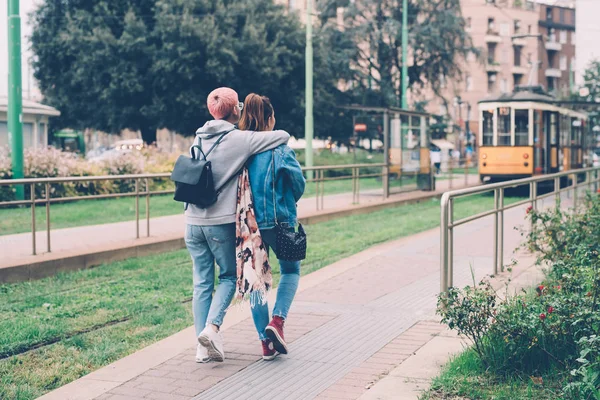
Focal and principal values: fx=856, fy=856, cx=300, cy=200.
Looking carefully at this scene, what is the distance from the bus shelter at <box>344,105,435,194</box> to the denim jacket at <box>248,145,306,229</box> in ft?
53.7

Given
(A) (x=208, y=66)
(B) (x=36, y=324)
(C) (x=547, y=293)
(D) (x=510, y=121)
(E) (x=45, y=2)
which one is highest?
(E) (x=45, y=2)

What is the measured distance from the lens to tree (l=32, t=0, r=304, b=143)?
33.4 metres

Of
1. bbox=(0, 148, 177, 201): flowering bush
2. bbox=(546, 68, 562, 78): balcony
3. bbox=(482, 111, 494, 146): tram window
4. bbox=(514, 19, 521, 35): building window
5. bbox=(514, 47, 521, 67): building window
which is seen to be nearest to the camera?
bbox=(0, 148, 177, 201): flowering bush

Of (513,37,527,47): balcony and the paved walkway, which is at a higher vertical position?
(513,37,527,47): balcony

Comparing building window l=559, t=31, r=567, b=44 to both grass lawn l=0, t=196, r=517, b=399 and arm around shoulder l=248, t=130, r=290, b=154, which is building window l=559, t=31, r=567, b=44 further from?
arm around shoulder l=248, t=130, r=290, b=154

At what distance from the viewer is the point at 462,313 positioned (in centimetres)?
495

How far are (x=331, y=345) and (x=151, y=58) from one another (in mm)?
29416

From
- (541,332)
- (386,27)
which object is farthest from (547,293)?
(386,27)

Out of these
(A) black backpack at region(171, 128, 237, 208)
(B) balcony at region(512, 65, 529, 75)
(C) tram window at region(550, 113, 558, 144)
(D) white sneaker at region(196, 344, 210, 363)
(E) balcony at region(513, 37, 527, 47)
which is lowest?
(D) white sneaker at region(196, 344, 210, 363)

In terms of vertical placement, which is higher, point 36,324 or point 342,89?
point 342,89

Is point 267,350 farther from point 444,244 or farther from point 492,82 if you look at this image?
point 492,82

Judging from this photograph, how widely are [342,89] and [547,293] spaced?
42.0m

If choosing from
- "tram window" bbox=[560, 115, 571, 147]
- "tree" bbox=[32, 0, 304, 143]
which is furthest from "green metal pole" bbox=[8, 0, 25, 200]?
"tram window" bbox=[560, 115, 571, 147]

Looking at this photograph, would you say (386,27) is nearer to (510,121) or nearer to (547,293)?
(510,121)
